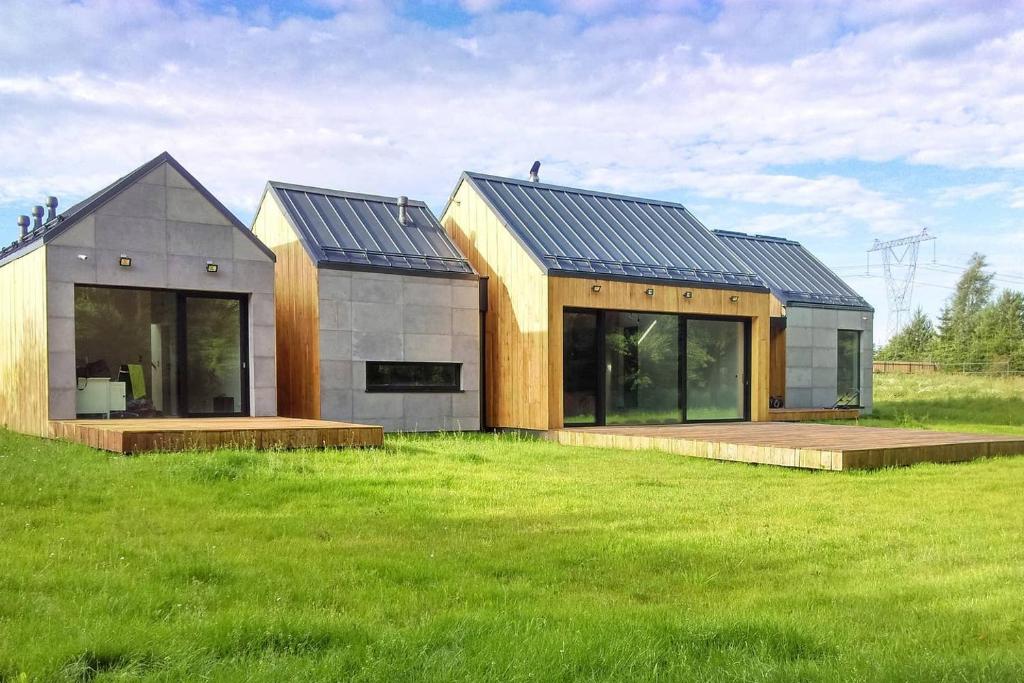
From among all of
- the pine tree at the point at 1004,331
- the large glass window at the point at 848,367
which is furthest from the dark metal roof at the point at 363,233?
the pine tree at the point at 1004,331

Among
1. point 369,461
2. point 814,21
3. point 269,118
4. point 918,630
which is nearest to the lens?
point 918,630

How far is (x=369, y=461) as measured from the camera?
10.1 metres

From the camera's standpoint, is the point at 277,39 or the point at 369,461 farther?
the point at 277,39

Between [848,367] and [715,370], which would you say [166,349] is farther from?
[848,367]

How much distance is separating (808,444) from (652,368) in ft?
17.7

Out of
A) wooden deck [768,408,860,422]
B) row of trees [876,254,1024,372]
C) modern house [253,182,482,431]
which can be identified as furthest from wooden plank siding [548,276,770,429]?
row of trees [876,254,1024,372]

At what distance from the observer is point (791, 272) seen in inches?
949

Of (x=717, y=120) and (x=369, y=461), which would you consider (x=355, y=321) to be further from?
(x=717, y=120)

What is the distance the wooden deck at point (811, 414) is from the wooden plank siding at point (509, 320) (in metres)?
6.25

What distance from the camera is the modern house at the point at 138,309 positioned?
507 inches

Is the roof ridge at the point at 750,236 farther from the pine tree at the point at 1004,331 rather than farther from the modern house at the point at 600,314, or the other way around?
the pine tree at the point at 1004,331

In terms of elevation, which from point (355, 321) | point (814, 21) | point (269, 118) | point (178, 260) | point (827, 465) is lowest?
point (827, 465)

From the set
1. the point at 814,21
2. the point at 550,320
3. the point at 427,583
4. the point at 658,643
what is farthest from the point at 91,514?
the point at 814,21

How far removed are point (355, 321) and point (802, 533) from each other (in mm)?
10060
